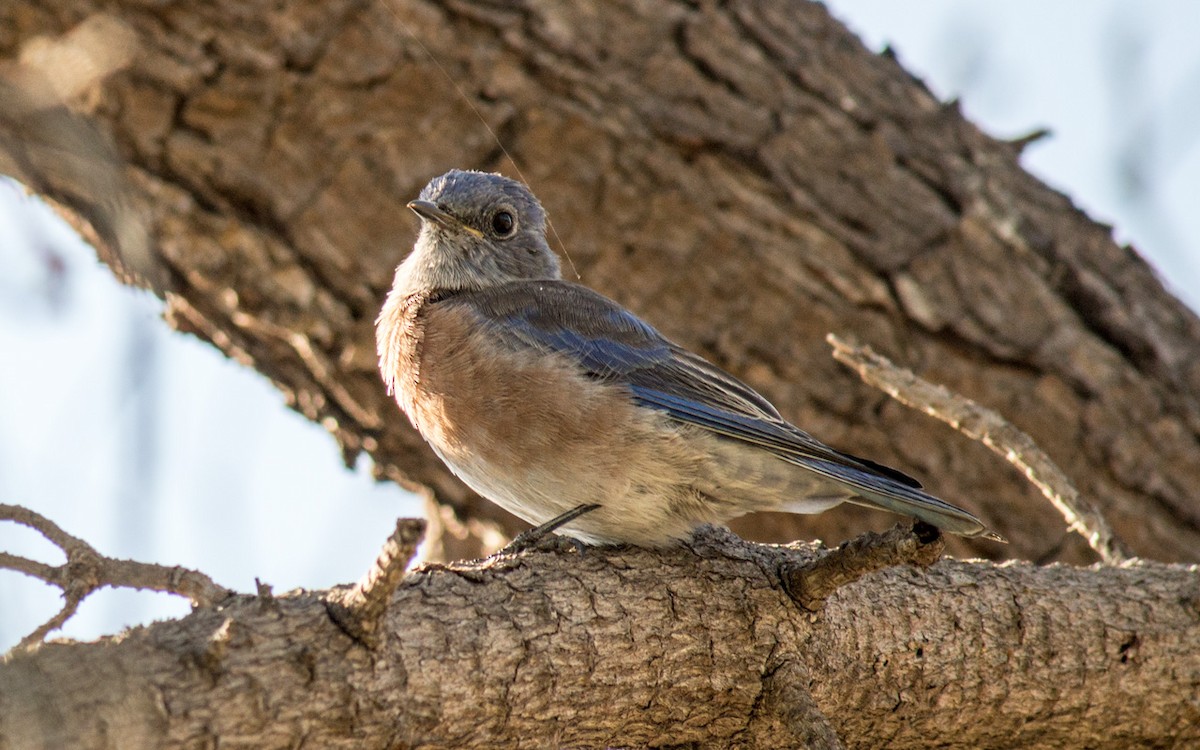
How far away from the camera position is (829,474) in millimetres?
3709

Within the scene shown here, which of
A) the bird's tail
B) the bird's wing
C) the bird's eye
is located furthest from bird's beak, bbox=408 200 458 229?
the bird's tail

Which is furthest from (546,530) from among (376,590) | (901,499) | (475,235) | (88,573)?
(475,235)

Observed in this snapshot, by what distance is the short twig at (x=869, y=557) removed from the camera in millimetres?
2906

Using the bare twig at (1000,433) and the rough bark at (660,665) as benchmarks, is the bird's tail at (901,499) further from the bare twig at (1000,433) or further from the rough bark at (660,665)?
the bare twig at (1000,433)

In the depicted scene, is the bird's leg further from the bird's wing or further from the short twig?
the short twig

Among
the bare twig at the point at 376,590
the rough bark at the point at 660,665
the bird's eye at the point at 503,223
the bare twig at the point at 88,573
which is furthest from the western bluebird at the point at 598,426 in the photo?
the bare twig at the point at 88,573

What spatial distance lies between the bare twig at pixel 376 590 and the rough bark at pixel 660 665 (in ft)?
0.13

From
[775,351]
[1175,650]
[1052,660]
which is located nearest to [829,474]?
[1052,660]

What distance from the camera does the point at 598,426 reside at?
3846 mm

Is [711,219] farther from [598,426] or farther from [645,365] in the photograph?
[598,426]

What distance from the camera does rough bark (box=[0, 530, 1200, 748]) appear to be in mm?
2453

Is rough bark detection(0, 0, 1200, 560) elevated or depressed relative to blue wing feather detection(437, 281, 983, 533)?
elevated

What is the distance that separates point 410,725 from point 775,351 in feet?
9.23

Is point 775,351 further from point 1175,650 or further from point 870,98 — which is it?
point 1175,650
